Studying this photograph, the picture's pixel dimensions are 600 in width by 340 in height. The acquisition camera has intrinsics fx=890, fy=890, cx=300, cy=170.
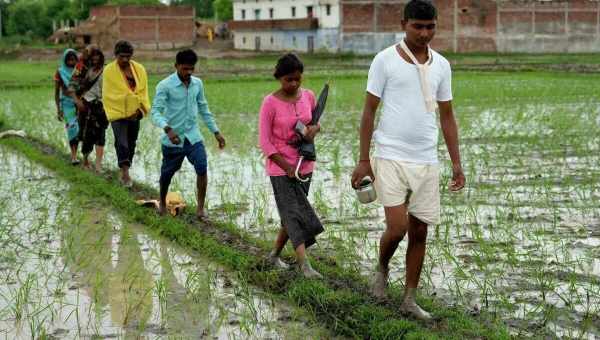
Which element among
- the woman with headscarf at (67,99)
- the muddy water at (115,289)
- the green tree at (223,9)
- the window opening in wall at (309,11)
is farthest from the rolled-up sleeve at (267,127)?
the green tree at (223,9)

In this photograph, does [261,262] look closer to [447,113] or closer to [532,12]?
[447,113]

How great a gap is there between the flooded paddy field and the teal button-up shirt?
77 cm

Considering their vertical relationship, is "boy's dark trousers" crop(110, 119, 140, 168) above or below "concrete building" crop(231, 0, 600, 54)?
below

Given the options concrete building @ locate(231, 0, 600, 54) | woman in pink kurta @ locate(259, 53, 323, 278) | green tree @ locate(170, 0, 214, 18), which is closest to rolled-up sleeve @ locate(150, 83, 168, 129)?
woman in pink kurta @ locate(259, 53, 323, 278)

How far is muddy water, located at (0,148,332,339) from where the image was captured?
4664 mm

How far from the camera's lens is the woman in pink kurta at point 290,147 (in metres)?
5.42

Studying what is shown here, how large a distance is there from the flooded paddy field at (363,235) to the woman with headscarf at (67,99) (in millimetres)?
606

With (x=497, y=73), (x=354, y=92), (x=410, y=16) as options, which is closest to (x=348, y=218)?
(x=410, y=16)

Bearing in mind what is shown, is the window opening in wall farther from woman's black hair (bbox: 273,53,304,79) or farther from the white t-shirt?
the white t-shirt

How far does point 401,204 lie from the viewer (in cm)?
468

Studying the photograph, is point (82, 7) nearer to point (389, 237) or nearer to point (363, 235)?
point (363, 235)

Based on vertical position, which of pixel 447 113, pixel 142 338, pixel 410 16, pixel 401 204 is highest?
pixel 410 16

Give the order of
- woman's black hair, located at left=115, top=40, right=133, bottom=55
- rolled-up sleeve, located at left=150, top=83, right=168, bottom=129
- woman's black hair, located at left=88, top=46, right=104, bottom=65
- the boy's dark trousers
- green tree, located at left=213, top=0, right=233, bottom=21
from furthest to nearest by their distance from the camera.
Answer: green tree, located at left=213, top=0, right=233, bottom=21 < woman's black hair, located at left=88, top=46, right=104, bottom=65 < the boy's dark trousers < woman's black hair, located at left=115, top=40, right=133, bottom=55 < rolled-up sleeve, located at left=150, top=83, right=168, bottom=129

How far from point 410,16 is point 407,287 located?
4.66ft
